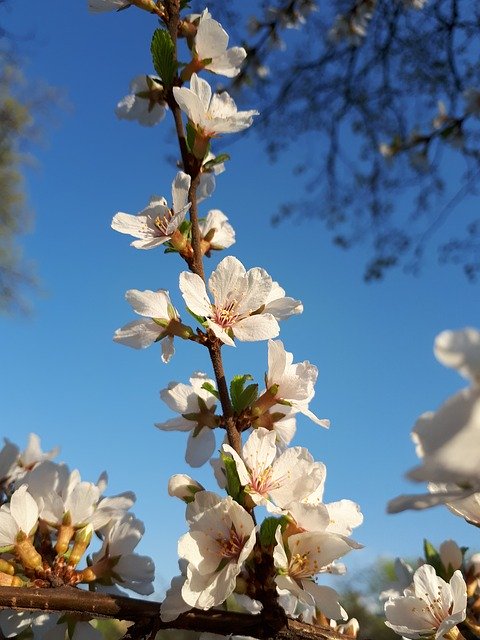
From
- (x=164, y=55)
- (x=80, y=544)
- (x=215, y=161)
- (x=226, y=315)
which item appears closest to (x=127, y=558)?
(x=80, y=544)

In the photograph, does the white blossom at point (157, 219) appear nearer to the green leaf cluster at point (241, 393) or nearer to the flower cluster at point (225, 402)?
the flower cluster at point (225, 402)

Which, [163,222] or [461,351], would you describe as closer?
[461,351]

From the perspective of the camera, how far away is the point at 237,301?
2.09 ft

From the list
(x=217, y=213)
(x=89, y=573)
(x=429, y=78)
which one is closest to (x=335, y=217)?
(x=429, y=78)

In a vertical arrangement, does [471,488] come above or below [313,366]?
below

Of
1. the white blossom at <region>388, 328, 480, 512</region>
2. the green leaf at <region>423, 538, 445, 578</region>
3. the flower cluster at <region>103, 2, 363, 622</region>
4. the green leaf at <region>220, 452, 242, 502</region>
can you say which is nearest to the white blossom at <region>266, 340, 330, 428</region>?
the flower cluster at <region>103, 2, 363, 622</region>

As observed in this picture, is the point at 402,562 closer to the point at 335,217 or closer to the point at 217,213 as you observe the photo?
the point at 217,213

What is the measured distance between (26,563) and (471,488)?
0.45m

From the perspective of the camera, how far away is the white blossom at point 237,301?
61 centimetres

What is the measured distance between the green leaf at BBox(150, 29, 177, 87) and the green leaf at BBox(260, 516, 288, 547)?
1.61 ft

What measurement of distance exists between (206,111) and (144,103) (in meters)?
0.15

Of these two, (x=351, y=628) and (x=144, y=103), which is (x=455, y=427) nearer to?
(x=351, y=628)

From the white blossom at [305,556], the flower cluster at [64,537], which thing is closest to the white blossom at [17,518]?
the flower cluster at [64,537]

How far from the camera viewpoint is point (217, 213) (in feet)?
2.48
